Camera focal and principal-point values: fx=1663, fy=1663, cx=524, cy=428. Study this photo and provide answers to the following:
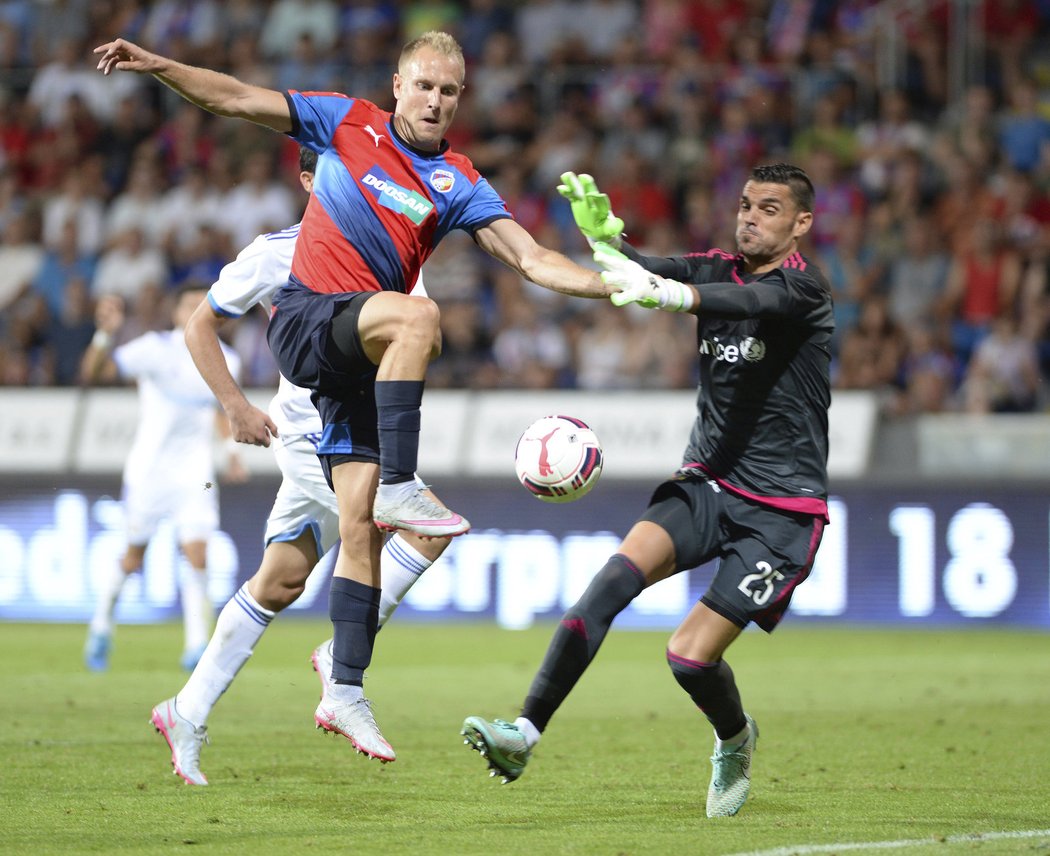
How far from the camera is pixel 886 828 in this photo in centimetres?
593

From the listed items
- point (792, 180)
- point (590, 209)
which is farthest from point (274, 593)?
point (792, 180)

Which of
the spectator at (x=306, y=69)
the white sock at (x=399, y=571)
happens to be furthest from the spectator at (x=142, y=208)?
the white sock at (x=399, y=571)

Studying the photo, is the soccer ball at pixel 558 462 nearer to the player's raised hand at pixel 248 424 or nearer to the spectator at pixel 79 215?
the player's raised hand at pixel 248 424

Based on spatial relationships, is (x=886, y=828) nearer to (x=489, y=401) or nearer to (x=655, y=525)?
(x=655, y=525)

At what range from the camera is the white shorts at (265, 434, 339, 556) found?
734cm

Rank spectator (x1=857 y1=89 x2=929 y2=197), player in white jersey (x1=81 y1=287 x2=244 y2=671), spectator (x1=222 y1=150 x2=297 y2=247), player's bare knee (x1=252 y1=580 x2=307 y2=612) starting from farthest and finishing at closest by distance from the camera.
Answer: spectator (x1=222 y1=150 x2=297 y2=247) < spectator (x1=857 y1=89 x2=929 y2=197) < player in white jersey (x1=81 y1=287 x2=244 y2=671) < player's bare knee (x1=252 y1=580 x2=307 y2=612)

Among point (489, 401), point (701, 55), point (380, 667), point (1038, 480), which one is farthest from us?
point (701, 55)

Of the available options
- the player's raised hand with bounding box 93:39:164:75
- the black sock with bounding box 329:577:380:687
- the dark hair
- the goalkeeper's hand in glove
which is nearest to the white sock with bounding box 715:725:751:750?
the black sock with bounding box 329:577:380:687

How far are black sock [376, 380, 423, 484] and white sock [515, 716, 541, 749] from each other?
101 centimetres

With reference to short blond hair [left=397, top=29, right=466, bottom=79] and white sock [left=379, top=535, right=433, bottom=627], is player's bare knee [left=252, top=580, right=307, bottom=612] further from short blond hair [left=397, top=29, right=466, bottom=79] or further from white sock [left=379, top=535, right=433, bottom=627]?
short blond hair [left=397, top=29, right=466, bottom=79]

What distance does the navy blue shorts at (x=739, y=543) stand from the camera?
642 cm

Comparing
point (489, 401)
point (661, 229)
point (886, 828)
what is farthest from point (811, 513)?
point (661, 229)

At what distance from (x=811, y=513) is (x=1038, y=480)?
848 cm

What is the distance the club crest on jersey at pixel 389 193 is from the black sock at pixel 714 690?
1992 mm
